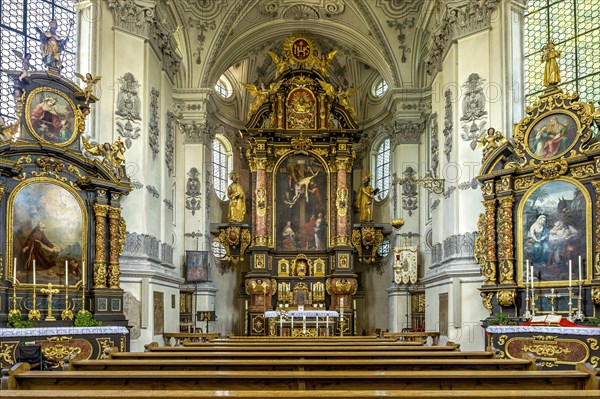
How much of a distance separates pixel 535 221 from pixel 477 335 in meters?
3.31

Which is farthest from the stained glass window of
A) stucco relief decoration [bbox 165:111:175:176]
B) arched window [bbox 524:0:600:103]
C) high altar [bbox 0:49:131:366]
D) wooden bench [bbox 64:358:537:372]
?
wooden bench [bbox 64:358:537:372]

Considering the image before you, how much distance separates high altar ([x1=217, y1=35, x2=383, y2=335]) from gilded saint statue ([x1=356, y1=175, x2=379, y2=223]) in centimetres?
4

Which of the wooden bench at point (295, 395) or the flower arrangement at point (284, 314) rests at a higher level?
Answer: the wooden bench at point (295, 395)

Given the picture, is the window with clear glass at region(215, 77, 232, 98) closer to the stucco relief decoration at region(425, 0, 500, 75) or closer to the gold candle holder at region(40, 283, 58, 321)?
the stucco relief decoration at region(425, 0, 500, 75)

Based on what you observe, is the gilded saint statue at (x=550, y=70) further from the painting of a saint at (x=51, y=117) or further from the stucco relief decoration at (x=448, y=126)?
the painting of a saint at (x=51, y=117)

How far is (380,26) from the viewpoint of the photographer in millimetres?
25094

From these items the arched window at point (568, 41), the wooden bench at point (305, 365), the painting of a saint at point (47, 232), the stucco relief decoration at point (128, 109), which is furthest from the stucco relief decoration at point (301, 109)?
the wooden bench at point (305, 365)

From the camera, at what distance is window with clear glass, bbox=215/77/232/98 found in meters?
30.0

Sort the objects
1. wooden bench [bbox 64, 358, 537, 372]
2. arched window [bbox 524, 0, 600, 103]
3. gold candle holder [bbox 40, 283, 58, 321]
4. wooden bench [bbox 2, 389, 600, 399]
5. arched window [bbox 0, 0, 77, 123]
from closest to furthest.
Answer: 1. wooden bench [bbox 2, 389, 600, 399]
2. wooden bench [bbox 64, 358, 537, 372]
3. gold candle holder [bbox 40, 283, 58, 321]
4. arched window [bbox 524, 0, 600, 103]
5. arched window [bbox 0, 0, 77, 123]

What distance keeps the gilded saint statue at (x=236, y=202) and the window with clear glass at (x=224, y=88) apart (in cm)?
525

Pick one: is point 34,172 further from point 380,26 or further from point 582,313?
point 380,26

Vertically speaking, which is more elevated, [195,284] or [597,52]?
[597,52]

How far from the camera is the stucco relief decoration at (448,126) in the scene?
17.6m

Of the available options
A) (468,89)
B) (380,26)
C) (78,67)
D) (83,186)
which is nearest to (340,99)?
(380,26)
